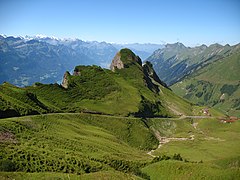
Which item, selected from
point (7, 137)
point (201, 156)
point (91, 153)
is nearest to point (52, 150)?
point (7, 137)

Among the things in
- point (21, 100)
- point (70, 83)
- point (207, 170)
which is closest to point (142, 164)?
point (207, 170)

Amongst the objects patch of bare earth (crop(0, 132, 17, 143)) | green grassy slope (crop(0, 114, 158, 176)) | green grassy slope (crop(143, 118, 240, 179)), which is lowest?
green grassy slope (crop(143, 118, 240, 179))

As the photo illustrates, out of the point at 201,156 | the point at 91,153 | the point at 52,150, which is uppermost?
the point at 52,150

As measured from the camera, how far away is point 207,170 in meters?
77.6

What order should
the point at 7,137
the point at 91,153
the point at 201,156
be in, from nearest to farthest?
the point at 7,137 → the point at 91,153 → the point at 201,156

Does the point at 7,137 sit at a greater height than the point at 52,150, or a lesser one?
greater

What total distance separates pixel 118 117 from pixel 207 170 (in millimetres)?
105827

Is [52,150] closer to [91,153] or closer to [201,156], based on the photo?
[91,153]

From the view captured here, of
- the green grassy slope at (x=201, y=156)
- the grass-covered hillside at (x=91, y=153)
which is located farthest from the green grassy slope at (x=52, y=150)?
the green grassy slope at (x=201, y=156)

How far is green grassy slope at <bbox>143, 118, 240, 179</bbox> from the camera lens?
7712 cm

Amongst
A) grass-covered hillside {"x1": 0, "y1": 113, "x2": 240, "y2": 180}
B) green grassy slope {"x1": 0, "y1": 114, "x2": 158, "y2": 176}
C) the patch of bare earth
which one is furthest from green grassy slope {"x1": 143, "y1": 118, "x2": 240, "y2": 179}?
the patch of bare earth

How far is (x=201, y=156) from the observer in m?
147

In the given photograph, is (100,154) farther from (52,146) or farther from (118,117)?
(118,117)

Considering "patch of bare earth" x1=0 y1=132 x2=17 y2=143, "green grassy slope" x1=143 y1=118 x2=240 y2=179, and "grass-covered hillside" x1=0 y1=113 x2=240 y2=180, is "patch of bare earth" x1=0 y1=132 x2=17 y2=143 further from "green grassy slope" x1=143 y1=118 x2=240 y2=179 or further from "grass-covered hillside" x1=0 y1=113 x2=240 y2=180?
"green grassy slope" x1=143 y1=118 x2=240 y2=179
